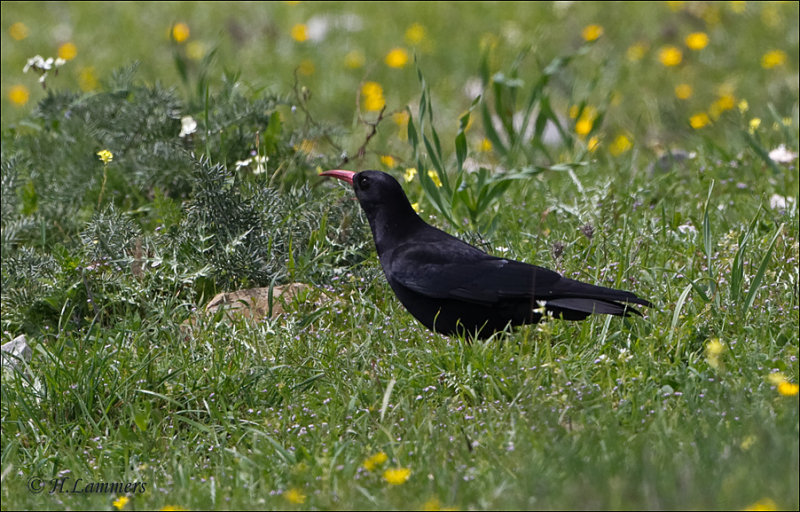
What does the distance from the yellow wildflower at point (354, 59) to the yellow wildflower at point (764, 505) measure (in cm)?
708

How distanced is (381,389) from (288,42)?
21.8ft

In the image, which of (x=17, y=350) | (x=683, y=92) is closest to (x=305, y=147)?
(x=17, y=350)

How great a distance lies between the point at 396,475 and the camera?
9.55 ft

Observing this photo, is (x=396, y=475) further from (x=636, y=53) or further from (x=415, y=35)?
(x=415, y=35)

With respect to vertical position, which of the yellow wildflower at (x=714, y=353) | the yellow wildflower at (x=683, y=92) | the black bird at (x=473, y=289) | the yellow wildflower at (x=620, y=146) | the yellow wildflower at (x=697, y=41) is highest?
the yellow wildflower at (x=697, y=41)

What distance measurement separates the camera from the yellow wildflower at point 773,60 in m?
8.20

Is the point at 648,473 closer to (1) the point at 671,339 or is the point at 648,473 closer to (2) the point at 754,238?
(1) the point at 671,339

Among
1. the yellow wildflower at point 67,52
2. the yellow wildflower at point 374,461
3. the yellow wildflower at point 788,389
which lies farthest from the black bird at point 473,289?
the yellow wildflower at point 67,52

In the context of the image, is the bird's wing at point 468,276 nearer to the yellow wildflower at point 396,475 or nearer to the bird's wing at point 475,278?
the bird's wing at point 475,278

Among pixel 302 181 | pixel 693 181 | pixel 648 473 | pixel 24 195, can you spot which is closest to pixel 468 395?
pixel 648 473

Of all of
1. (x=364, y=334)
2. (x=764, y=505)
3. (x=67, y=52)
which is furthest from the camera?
Answer: (x=67, y=52)

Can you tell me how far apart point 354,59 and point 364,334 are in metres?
5.40

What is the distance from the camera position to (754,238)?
4.80 meters

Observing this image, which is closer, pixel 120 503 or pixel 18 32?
pixel 120 503
